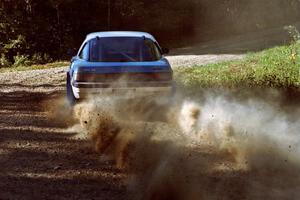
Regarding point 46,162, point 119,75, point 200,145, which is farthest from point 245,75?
point 46,162

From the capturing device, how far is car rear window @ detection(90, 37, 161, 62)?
9453mm

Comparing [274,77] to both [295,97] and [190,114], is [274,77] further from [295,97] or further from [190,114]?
[190,114]

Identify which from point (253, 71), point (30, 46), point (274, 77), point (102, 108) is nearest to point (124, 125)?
point (102, 108)

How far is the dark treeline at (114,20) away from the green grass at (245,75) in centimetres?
1104

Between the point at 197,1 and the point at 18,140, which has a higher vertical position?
the point at 197,1

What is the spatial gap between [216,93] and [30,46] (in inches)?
628

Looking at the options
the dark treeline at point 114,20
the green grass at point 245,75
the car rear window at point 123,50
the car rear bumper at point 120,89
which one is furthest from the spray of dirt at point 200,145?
the dark treeline at point 114,20

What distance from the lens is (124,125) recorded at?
8867 mm

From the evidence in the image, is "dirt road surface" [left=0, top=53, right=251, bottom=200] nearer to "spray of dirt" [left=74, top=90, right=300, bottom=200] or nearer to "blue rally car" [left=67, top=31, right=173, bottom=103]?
"spray of dirt" [left=74, top=90, right=300, bottom=200]

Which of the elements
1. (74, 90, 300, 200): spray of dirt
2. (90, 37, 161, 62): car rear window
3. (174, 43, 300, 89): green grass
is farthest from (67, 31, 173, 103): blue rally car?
(174, 43, 300, 89): green grass

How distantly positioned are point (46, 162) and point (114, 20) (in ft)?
72.1

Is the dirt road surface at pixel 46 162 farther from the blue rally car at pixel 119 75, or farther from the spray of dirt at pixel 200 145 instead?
the blue rally car at pixel 119 75

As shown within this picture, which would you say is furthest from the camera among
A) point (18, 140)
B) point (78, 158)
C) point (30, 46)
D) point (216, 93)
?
point (30, 46)

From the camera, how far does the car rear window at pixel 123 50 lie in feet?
31.0
